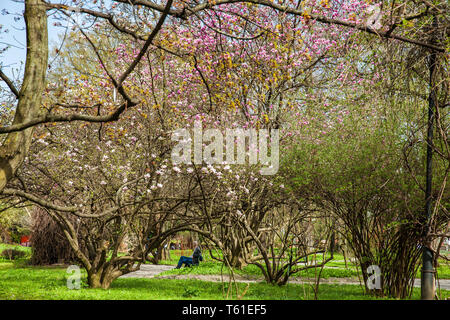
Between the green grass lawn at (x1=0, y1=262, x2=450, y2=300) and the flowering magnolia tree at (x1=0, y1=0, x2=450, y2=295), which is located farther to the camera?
the green grass lawn at (x1=0, y1=262, x2=450, y2=300)

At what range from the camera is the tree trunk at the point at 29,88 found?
13.9 ft

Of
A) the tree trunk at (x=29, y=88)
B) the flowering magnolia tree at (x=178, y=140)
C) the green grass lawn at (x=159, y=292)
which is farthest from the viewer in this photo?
the green grass lawn at (x=159, y=292)

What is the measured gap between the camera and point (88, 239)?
35.0ft

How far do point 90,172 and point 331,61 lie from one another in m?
8.50

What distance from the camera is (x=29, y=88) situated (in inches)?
169

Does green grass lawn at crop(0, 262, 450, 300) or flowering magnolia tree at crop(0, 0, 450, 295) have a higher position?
flowering magnolia tree at crop(0, 0, 450, 295)

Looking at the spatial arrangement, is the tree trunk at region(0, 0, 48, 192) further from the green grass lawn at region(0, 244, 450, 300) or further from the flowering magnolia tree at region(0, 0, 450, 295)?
the green grass lawn at region(0, 244, 450, 300)

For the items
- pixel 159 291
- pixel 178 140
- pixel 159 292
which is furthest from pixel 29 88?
pixel 159 291

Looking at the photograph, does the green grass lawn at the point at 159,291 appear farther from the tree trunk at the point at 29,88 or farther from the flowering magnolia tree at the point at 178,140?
the tree trunk at the point at 29,88

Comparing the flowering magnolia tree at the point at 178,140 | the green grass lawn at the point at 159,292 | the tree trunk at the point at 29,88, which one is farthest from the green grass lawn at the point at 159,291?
the tree trunk at the point at 29,88

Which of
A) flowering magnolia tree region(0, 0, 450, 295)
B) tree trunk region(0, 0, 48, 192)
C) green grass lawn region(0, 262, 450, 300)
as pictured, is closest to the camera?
tree trunk region(0, 0, 48, 192)

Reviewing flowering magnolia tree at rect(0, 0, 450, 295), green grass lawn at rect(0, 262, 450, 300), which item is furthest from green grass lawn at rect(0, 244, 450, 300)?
flowering magnolia tree at rect(0, 0, 450, 295)

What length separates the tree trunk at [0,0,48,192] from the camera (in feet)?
13.9
